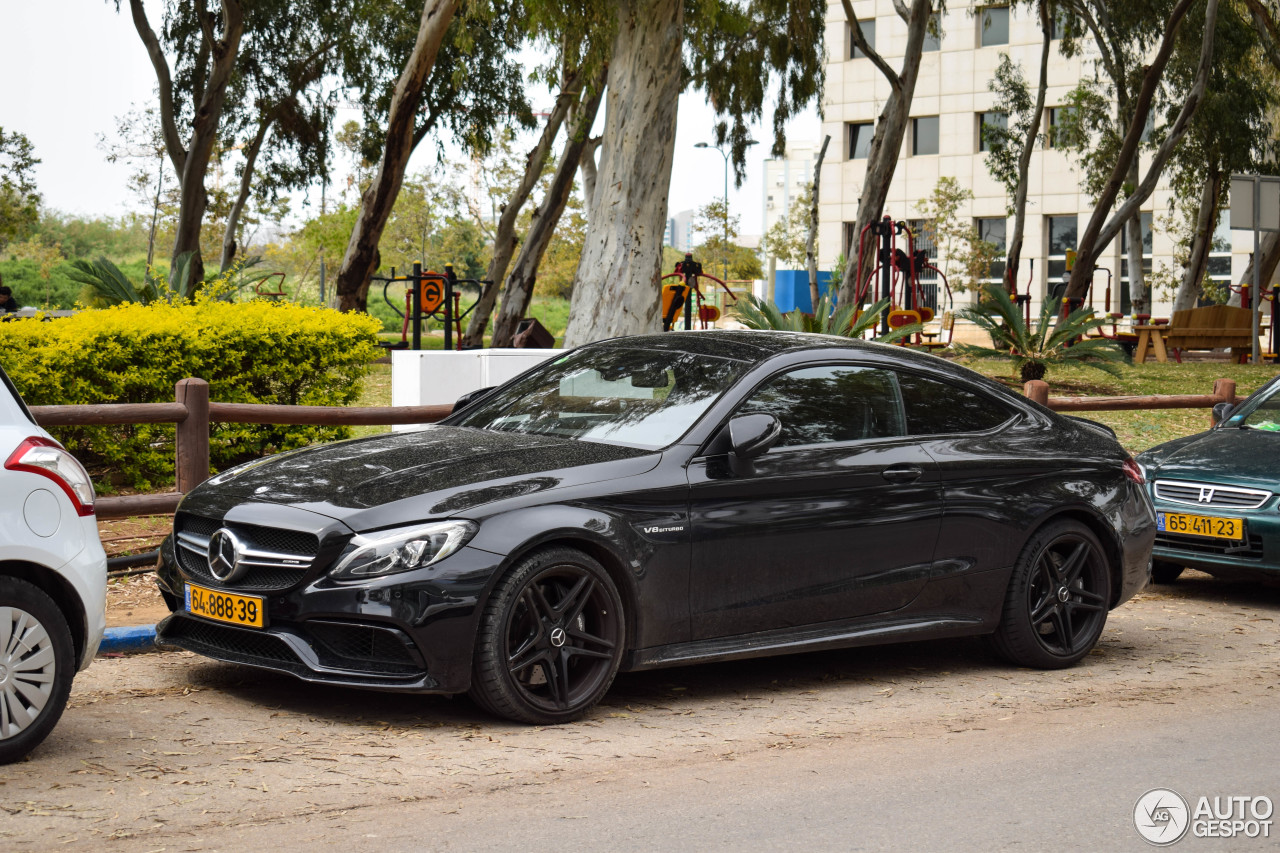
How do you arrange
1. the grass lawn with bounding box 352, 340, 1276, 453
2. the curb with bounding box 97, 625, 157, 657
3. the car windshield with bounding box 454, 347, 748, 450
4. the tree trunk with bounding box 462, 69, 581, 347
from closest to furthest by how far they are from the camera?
1. the car windshield with bounding box 454, 347, 748, 450
2. the curb with bounding box 97, 625, 157, 657
3. the grass lawn with bounding box 352, 340, 1276, 453
4. the tree trunk with bounding box 462, 69, 581, 347

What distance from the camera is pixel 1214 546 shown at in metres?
9.22

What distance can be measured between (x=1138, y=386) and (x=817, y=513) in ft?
53.3

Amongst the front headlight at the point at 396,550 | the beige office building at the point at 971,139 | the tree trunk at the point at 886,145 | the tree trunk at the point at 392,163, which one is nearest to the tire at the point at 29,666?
the front headlight at the point at 396,550

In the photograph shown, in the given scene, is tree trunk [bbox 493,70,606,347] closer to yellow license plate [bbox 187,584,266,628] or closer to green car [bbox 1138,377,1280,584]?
green car [bbox 1138,377,1280,584]

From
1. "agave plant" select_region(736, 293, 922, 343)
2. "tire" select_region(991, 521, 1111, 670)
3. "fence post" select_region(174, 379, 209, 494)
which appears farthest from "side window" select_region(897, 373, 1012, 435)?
"agave plant" select_region(736, 293, 922, 343)

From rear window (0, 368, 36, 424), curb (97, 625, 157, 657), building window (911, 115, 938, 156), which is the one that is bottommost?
curb (97, 625, 157, 657)

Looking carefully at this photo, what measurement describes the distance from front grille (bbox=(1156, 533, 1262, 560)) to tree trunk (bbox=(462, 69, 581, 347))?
1957 cm

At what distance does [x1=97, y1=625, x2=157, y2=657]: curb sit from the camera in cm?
711

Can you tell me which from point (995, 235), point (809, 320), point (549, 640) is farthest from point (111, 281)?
point (995, 235)

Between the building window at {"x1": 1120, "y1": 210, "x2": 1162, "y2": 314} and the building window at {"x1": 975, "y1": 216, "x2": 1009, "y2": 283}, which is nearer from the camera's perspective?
the building window at {"x1": 1120, "y1": 210, "x2": 1162, "y2": 314}

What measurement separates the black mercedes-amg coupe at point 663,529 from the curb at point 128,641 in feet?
3.38

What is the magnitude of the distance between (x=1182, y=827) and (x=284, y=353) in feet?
26.7

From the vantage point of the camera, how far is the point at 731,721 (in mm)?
6227

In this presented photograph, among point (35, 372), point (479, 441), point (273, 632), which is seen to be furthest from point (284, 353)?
point (273, 632)
